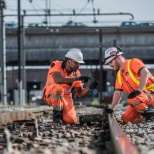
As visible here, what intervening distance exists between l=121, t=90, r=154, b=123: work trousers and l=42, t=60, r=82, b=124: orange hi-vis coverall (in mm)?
951

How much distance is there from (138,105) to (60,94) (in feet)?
4.45

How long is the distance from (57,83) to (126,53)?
3586 centimetres

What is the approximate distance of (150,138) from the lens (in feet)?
19.1

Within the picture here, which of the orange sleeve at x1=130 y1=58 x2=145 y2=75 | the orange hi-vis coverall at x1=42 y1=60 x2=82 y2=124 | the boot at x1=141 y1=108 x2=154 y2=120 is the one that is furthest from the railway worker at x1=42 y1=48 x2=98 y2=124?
the boot at x1=141 y1=108 x2=154 y2=120

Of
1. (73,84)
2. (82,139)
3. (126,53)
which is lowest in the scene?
(82,139)

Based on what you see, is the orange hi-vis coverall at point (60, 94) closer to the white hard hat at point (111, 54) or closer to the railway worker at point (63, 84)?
the railway worker at point (63, 84)

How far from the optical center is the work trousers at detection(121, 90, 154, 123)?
805 centimetres

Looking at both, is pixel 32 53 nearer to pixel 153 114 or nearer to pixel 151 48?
pixel 151 48

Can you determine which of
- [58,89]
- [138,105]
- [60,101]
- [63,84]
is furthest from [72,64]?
[138,105]

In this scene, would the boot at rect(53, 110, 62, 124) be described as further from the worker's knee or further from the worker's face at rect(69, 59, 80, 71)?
the worker's face at rect(69, 59, 80, 71)

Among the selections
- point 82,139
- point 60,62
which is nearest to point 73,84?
point 60,62

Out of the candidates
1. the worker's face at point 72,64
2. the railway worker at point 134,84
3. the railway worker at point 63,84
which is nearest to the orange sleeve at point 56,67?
the railway worker at point 63,84

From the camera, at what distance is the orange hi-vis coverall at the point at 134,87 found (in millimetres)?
8062

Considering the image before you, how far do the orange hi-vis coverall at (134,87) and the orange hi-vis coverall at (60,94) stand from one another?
0.89 metres
